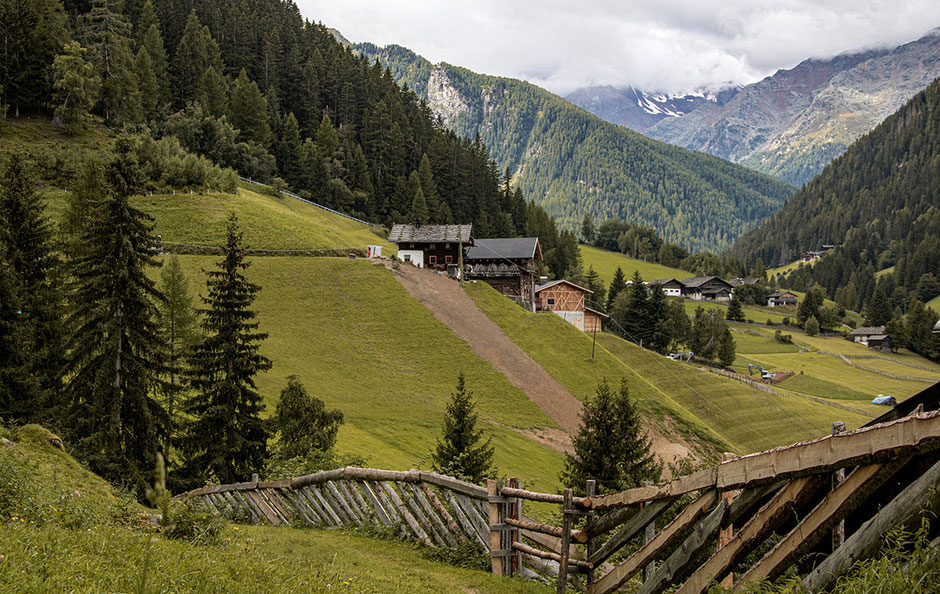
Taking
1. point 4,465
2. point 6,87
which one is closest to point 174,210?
point 6,87

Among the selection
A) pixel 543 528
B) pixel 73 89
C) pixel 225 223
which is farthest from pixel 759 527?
pixel 73 89

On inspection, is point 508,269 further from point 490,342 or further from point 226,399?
point 226,399

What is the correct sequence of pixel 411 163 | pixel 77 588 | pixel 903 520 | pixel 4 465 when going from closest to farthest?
pixel 903 520
pixel 77 588
pixel 4 465
pixel 411 163

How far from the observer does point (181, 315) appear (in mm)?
33969

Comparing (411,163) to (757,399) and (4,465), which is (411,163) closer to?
(757,399)

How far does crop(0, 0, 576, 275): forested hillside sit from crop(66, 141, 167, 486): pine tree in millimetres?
57353

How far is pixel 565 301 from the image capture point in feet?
299

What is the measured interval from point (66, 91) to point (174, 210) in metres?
35.3

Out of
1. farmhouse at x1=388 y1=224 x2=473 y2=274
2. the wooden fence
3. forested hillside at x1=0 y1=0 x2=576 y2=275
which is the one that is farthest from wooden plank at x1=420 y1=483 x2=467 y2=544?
forested hillside at x1=0 y1=0 x2=576 y2=275

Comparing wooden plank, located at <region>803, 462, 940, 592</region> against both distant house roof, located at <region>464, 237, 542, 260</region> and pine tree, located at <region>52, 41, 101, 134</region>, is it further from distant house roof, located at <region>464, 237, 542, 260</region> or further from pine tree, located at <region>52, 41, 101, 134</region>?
pine tree, located at <region>52, 41, 101, 134</region>

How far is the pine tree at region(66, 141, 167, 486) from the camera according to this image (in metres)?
24.4

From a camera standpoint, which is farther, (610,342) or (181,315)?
(610,342)

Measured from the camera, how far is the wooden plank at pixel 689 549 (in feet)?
18.5

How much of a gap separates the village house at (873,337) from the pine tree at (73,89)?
16904cm
